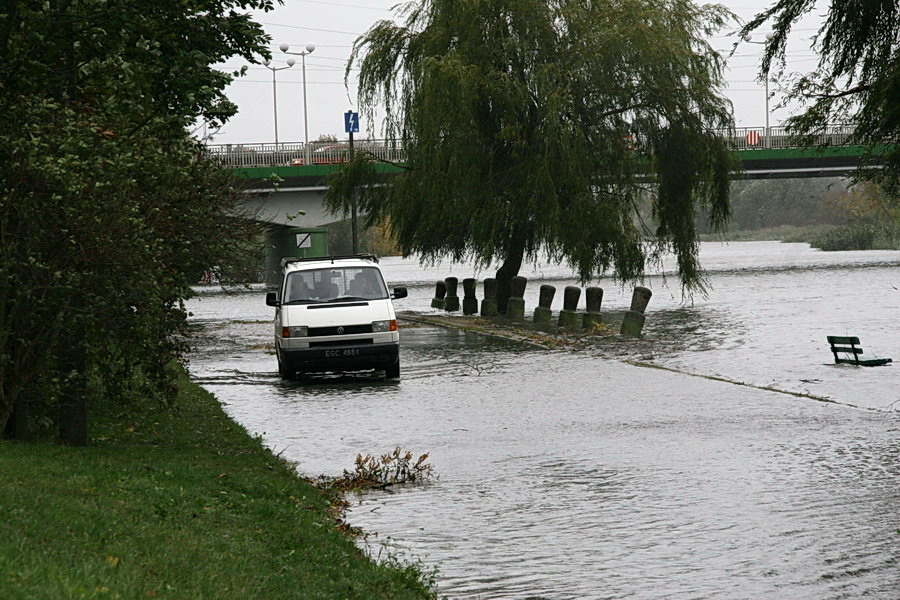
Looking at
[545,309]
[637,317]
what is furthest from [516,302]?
[637,317]

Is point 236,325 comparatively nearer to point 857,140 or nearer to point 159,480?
point 857,140

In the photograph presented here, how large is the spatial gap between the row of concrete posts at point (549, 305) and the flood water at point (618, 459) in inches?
61.4

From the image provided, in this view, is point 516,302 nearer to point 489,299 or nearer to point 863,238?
point 489,299

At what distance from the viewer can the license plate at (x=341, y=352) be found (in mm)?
18859

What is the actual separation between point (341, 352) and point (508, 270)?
1687 cm

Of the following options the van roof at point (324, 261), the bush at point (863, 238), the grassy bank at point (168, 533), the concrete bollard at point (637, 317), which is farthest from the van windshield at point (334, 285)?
the bush at point (863, 238)

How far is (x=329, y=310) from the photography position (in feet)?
63.3

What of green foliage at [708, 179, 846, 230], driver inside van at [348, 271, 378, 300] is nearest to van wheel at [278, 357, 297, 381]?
driver inside van at [348, 271, 378, 300]

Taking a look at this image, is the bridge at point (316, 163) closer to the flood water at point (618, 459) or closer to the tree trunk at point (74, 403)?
the flood water at point (618, 459)

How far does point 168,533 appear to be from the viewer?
279 inches

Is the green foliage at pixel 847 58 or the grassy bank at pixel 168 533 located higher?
the green foliage at pixel 847 58

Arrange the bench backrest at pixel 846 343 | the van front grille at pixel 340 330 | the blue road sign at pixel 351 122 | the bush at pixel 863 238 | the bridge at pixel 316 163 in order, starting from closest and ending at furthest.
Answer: the van front grille at pixel 340 330 < the bench backrest at pixel 846 343 < the blue road sign at pixel 351 122 < the bridge at pixel 316 163 < the bush at pixel 863 238

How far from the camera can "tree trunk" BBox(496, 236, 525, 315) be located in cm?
3453

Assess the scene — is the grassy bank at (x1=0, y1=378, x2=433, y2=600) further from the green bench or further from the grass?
→ the grass
